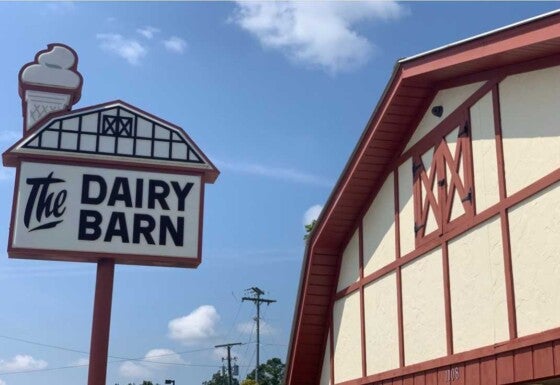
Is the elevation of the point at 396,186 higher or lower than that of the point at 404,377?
higher

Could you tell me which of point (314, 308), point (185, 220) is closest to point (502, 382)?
point (314, 308)

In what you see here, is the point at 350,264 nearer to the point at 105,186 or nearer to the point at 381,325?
the point at 381,325

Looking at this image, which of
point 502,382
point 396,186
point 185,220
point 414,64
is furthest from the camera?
point 185,220

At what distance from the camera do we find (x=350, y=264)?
15.6 metres

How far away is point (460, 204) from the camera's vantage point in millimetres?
11773

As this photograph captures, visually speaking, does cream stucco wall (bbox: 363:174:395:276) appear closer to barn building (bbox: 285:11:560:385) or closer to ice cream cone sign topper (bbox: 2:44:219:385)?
barn building (bbox: 285:11:560:385)

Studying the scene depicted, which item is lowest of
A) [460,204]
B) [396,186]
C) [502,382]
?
[502,382]

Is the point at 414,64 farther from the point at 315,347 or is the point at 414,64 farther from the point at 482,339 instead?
the point at 315,347

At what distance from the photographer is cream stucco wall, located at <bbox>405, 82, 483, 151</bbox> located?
11982mm

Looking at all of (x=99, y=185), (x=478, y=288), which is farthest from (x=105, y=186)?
(x=478, y=288)

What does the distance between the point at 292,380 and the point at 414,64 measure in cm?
724

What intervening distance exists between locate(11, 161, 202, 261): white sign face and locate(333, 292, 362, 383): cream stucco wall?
9.68 feet

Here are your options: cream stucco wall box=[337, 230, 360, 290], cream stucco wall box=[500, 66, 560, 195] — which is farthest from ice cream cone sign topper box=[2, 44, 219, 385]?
cream stucco wall box=[500, 66, 560, 195]

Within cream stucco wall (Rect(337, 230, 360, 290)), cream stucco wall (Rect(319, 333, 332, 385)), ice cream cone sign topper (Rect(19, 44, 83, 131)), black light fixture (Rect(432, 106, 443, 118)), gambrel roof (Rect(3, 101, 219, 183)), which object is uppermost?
ice cream cone sign topper (Rect(19, 44, 83, 131))
